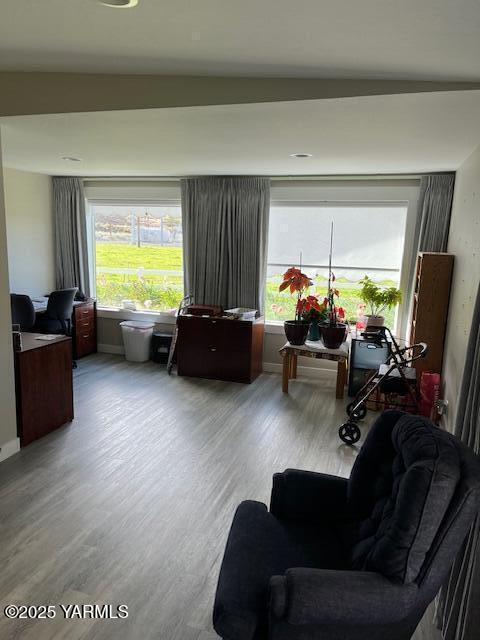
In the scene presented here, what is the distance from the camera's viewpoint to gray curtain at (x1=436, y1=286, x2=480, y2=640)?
158 cm

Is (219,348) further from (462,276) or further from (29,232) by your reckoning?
(29,232)

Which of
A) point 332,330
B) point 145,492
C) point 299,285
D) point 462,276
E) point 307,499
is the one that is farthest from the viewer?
point 299,285

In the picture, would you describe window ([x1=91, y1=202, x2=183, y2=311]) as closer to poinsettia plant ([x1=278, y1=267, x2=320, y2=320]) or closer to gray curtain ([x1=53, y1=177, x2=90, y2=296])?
gray curtain ([x1=53, y1=177, x2=90, y2=296])

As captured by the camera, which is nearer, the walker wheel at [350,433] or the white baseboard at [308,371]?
the walker wheel at [350,433]

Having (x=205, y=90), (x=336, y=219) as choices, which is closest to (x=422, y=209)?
(x=336, y=219)

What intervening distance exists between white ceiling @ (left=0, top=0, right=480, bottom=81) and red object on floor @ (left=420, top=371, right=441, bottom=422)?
260 centimetres

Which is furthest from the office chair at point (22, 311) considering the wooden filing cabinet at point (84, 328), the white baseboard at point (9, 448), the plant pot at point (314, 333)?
the plant pot at point (314, 333)

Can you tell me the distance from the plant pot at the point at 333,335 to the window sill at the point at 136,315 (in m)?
2.40

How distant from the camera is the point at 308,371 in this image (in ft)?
18.4

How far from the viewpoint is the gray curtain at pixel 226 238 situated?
547cm

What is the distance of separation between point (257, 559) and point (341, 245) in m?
4.29

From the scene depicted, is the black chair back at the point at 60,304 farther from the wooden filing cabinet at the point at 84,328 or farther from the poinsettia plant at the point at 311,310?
the poinsettia plant at the point at 311,310

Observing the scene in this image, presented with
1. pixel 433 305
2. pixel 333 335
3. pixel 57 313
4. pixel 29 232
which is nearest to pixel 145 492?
pixel 333 335

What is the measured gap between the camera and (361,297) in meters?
5.05
